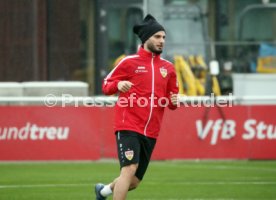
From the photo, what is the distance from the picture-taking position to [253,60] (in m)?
24.9

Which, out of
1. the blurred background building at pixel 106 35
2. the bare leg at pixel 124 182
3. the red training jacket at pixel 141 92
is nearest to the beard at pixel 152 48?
the red training jacket at pixel 141 92

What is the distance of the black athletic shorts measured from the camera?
1213 cm

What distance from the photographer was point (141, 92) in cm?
1234

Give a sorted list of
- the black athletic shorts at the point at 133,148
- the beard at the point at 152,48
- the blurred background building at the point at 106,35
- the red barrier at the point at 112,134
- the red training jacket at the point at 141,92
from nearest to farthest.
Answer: the black athletic shorts at the point at 133,148 → the red training jacket at the point at 141,92 → the beard at the point at 152,48 → the red barrier at the point at 112,134 → the blurred background building at the point at 106,35

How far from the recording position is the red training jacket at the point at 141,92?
40.3 feet

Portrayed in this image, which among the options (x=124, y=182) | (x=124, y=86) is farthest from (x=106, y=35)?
(x=124, y=182)

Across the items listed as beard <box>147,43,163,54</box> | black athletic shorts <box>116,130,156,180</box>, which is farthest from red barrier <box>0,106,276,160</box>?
beard <box>147,43,163,54</box>

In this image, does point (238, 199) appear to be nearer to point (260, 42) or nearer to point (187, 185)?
point (187, 185)

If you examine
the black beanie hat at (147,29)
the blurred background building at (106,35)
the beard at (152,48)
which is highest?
the black beanie hat at (147,29)

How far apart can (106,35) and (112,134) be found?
19.2 ft

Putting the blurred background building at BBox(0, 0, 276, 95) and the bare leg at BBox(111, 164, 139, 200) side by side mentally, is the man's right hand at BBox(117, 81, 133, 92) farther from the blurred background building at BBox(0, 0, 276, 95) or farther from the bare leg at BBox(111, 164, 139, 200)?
the blurred background building at BBox(0, 0, 276, 95)

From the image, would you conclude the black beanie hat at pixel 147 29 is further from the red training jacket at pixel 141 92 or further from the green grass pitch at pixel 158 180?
the green grass pitch at pixel 158 180

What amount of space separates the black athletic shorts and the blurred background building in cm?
1240

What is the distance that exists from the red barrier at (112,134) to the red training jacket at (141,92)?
8.43 meters
